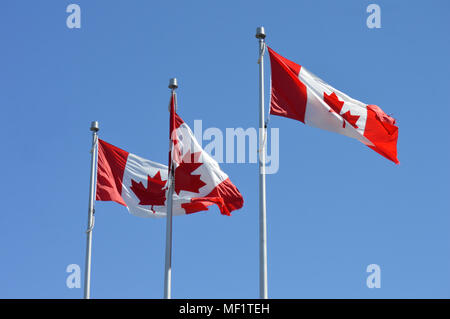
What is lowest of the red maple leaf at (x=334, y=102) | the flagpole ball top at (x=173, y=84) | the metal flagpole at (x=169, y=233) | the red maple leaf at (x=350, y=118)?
the metal flagpole at (x=169, y=233)

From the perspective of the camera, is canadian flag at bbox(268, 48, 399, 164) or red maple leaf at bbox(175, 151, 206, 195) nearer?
canadian flag at bbox(268, 48, 399, 164)

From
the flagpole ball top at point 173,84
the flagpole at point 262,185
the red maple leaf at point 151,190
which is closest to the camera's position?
the flagpole at point 262,185

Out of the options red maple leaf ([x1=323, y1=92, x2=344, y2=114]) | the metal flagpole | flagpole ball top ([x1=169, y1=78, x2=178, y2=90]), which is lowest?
the metal flagpole

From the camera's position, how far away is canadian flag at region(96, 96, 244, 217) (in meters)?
26.2

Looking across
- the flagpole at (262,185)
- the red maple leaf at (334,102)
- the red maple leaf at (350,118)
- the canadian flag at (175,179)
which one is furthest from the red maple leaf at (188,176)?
the red maple leaf at (350,118)

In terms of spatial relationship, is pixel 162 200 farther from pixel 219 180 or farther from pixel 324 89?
pixel 324 89

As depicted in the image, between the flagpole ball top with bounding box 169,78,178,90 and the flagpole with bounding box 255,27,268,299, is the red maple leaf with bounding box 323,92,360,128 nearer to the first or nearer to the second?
the flagpole with bounding box 255,27,268,299

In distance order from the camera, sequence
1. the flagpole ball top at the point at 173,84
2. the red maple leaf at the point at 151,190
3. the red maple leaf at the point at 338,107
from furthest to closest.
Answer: the red maple leaf at the point at 151,190 → the flagpole ball top at the point at 173,84 → the red maple leaf at the point at 338,107

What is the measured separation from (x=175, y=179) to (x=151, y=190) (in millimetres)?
2989

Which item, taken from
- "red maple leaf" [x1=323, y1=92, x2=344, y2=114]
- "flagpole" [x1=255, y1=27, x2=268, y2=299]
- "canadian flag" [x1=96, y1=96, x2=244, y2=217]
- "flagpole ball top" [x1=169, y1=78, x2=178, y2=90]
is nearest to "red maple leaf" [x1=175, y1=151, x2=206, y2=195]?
"canadian flag" [x1=96, y1=96, x2=244, y2=217]

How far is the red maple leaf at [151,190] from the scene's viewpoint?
1123 inches

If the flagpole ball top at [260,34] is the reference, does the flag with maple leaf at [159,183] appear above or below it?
below

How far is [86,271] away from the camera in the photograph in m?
28.5

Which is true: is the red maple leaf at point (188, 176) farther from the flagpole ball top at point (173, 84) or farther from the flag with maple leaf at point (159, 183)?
the flagpole ball top at point (173, 84)
